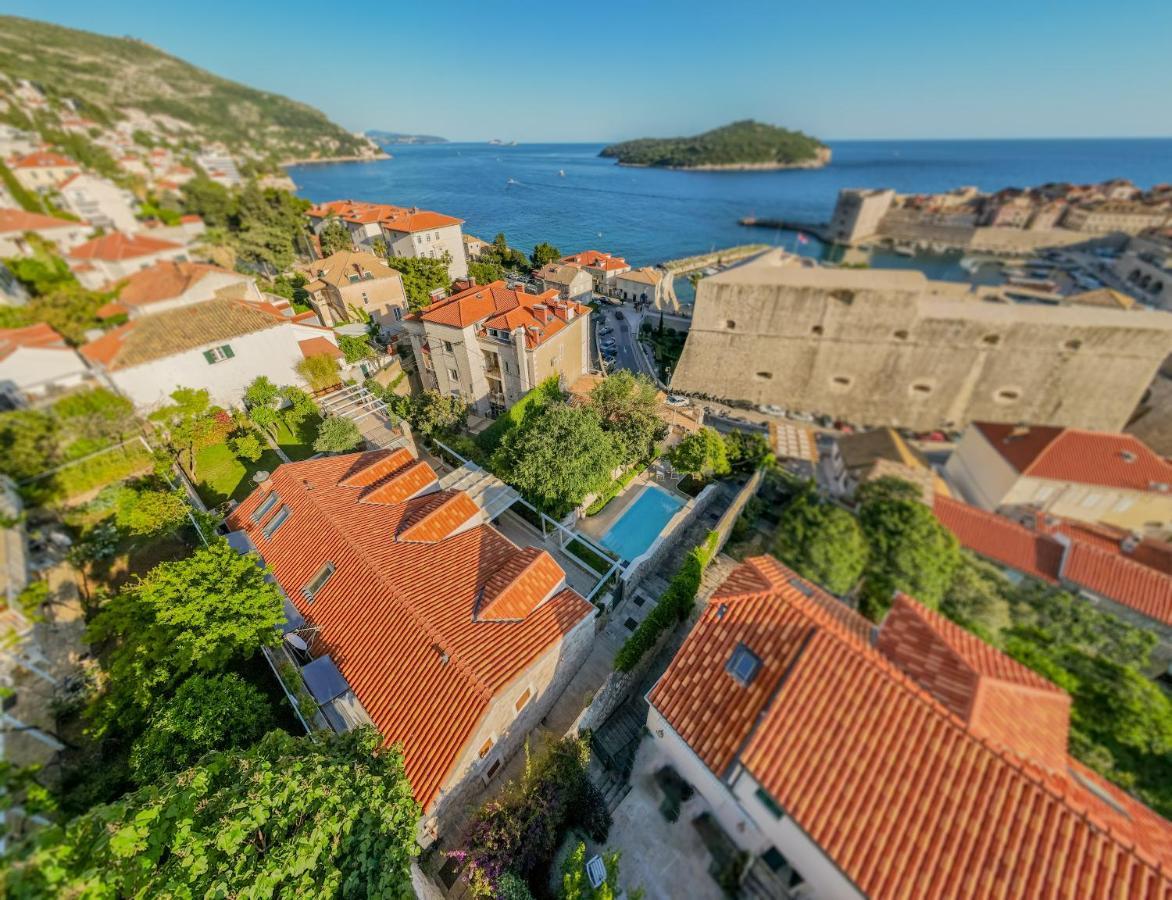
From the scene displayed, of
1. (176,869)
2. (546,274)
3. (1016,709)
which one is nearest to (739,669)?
(1016,709)

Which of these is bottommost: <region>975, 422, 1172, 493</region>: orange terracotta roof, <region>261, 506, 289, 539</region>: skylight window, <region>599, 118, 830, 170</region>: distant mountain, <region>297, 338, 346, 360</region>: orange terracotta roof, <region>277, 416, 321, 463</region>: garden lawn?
<region>277, 416, 321, 463</region>: garden lawn

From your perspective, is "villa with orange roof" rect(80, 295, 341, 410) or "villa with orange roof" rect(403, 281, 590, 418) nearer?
"villa with orange roof" rect(80, 295, 341, 410)

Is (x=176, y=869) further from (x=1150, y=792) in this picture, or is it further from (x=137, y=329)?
(x=1150, y=792)

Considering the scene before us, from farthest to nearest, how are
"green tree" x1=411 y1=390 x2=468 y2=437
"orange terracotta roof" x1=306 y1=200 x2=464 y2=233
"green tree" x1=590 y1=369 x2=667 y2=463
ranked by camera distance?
1. "orange terracotta roof" x1=306 y1=200 x2=464 y2=233
2. "green tree" x1=411 y1=390 x2=468 y2=437
3. "green tree" x1=590 y1=369 x2=667 y2=463

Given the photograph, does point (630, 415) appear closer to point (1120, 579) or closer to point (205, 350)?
point (1120, 579)

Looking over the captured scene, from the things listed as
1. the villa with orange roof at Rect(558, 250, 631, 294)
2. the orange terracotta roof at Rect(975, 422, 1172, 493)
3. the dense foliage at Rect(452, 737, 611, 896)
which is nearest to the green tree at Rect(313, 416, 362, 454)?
the dense foliage at Rect(452, 737, 611, 896)

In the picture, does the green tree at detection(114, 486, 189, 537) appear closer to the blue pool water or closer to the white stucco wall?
the white stucco wall

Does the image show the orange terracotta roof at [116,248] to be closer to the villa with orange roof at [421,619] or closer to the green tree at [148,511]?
the green tree at [148,511]
